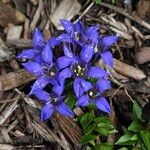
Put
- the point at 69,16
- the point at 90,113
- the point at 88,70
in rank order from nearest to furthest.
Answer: the point at 88,70 → the point at 90,113 → the point at 69,16

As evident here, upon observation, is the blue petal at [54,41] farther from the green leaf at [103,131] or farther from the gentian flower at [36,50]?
the green leaf at [103,131]

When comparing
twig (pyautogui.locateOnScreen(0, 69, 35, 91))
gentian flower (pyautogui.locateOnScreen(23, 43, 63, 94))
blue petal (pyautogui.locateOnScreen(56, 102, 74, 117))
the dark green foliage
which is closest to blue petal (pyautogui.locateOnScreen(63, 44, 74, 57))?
gentian flower (pyautogui.locateOnScreen(23, 43, 63, 94))

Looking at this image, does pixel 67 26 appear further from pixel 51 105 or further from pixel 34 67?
pixel 51 105

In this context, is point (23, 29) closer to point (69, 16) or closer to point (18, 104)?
point (69, 16)

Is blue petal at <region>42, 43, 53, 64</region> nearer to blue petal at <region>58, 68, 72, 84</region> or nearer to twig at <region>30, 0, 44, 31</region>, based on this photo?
blue petal at <region>58, 68, 72, 84</region>

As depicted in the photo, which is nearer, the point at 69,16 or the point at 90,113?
the point at 90,113

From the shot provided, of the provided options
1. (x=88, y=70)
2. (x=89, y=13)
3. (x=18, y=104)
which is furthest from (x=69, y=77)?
(x=89, y=13)
